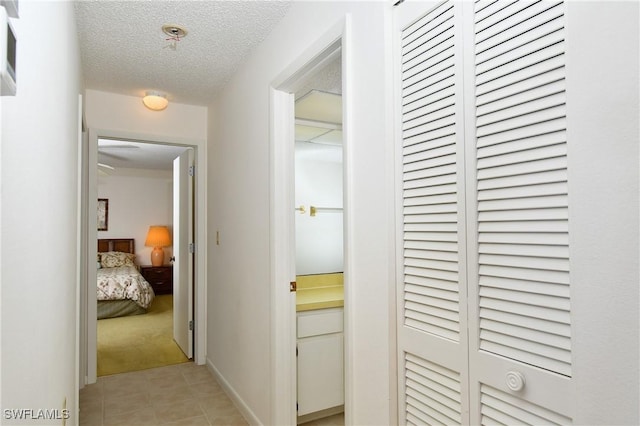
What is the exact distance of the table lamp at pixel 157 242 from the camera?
775cm

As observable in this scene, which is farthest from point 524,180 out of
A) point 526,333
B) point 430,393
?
point 430,393

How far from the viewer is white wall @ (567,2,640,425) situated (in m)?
0.77

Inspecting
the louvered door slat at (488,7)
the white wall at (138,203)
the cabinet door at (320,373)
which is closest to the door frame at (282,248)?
the cabinet door at (320,373)

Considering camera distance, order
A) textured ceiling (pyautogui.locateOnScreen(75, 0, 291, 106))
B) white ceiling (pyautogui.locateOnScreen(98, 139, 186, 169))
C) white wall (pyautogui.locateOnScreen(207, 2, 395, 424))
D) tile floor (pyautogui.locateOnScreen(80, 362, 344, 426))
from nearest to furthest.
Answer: white wall (pyautogui.locateOnScreen(207, 2, 395, 424)), textured ceiling (pyautogui.locateOnScreen(75, 0, 291, 106)), tile floor (pyautogui.locateOnScreen(80, 362, 344, 426)), white ceiling (pyautogui.locateOnScreen(98, 139, 186, 169))

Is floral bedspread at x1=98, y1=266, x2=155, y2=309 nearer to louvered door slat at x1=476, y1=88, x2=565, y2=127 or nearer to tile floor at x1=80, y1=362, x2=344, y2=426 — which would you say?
tile floor at x1=80, y1=362, x2=344, y2=426

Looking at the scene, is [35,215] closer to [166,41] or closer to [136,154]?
[166,41]

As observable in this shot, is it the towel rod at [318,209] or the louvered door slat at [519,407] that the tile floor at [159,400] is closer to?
the towel rod at [318,209]

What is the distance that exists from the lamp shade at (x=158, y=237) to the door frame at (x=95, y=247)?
14.5 ft

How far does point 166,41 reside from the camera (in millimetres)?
2484

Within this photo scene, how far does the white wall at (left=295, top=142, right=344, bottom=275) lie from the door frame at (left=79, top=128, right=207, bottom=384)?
3.32 feet

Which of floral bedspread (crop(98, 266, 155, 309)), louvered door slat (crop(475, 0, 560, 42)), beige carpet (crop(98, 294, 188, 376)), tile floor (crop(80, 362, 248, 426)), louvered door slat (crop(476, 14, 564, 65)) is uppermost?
louvered door slat (crop(475, 0, 560, 42))

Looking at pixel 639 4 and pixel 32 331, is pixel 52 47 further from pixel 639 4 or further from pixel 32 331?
pixel 639 4

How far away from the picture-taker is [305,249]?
3305mm

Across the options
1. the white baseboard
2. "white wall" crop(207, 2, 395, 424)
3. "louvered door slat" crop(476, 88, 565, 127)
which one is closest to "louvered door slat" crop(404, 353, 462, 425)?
"white wall" crop(207, 2, 395, 424)
